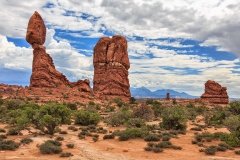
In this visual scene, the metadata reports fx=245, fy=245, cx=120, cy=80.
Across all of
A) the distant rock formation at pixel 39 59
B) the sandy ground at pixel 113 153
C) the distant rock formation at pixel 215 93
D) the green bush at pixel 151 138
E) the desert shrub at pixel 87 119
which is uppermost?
the distant rock formation at pixel 39 59

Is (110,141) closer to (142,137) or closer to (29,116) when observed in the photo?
(142,137)

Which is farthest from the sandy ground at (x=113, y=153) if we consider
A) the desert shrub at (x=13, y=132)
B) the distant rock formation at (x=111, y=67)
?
the distant rock formation at (x=111, y=67)

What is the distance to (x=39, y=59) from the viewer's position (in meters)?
51.3

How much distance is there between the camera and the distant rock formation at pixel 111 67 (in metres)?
61.1

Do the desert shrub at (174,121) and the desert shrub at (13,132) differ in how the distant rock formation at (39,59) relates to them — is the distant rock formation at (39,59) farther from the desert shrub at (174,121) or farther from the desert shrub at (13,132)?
the desert shrub at (174,121)

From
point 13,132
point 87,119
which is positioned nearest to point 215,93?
point 87,119

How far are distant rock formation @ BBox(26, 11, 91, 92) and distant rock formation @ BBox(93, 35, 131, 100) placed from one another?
12615mm

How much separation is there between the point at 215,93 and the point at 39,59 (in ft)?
152

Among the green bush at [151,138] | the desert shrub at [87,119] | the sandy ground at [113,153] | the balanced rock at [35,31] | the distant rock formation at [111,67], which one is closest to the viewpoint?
the sandy ground at [113,153]

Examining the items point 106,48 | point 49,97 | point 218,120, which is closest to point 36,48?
point 49,97

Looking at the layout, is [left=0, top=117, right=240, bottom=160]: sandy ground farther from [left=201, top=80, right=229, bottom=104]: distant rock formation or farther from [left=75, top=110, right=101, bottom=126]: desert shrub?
[left=201, top=80, right=229, bottom=104]: distant rock formation

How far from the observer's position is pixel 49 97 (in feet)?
152

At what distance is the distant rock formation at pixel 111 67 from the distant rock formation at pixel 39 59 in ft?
41.4

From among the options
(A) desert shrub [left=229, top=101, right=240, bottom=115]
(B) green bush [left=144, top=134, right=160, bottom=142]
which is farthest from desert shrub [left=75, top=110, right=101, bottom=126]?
(A) desert shrub [left=229, top=101, right=240, bottom=115]
